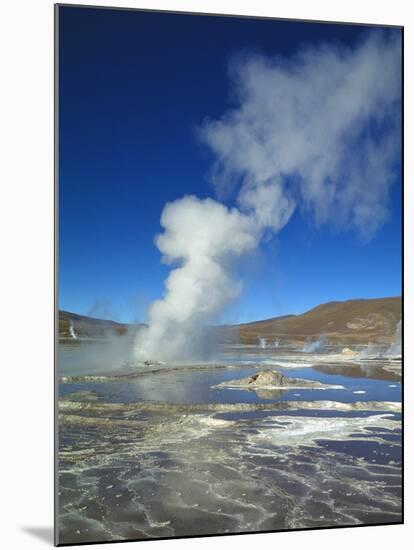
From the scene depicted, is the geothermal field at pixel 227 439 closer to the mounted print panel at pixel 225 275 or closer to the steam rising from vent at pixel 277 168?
the mounted print panel at pixel 225 275

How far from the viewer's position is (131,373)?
466 cm

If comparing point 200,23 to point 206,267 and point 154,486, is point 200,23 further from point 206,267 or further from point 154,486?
point 154,486

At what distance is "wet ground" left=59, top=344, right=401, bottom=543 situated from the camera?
4531 millimetres

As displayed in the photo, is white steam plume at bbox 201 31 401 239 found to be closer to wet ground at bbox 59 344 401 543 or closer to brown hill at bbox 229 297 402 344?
brown hill at bbox 229 297 402 344

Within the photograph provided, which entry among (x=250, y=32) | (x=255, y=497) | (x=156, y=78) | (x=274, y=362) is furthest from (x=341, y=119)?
(x=255, y=497)

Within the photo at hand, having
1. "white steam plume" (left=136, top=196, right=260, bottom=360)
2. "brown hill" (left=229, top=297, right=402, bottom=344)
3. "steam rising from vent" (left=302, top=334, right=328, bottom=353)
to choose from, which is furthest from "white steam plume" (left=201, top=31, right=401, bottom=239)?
"steam rising from vent" (left=302, top=334, right=328, bottom=353)

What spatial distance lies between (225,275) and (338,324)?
2.69 feet

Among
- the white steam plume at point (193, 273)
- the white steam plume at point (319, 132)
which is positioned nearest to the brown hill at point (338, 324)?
the white steam plume at point (193, 273)

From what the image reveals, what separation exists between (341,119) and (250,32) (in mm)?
818

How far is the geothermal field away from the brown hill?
0.05 metres

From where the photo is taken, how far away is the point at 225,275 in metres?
4.81

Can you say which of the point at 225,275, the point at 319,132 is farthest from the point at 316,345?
the point at 319,132

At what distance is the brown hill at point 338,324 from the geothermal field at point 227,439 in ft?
0.18

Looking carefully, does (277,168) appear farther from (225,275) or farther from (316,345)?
(316,345)
